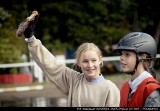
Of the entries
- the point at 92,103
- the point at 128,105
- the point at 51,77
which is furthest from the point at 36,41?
the point at 128,105

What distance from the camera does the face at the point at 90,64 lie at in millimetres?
2697

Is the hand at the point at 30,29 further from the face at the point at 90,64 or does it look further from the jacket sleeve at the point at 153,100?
the jacket sleeve at the point at 153,100

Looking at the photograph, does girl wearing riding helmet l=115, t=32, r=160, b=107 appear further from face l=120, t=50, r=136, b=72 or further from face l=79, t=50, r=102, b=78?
face l=79, t=50, r=102, b=78

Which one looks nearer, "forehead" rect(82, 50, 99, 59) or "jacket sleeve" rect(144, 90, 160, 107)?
"jacket sleeve" rect(144, 90, 160, 107)

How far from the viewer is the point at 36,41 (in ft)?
8.93

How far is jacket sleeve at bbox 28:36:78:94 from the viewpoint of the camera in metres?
2.74

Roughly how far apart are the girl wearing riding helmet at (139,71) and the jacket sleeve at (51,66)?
0.36m

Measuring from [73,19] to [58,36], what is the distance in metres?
1.50

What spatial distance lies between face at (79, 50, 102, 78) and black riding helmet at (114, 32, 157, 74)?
0.17 m

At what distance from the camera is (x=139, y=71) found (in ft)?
8.93

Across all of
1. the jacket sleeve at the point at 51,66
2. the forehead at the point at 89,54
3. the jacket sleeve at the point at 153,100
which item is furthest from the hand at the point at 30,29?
the jacket sleeve at the point at 153,100

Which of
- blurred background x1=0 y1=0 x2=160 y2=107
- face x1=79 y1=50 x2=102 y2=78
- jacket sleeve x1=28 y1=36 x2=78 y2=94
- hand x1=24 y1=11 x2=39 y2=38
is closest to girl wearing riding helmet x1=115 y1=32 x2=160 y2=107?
face x1=79 y1=50 x2=102 y2=78

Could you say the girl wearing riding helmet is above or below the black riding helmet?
below

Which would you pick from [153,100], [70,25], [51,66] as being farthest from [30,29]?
[70,25]
